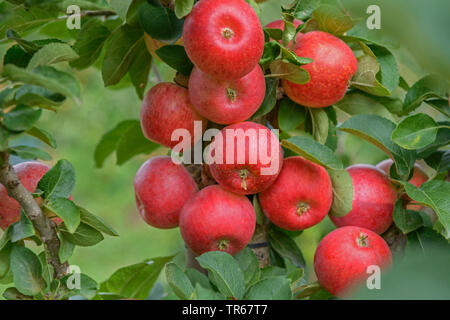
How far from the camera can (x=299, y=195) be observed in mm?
667

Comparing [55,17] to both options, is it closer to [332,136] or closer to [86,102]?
[332,136]

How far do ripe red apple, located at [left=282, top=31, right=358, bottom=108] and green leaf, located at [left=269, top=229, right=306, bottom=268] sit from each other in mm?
241

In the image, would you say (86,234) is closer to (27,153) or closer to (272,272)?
(27,153)

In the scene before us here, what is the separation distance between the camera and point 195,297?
0.49 metres

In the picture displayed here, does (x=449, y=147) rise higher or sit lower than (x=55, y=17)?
lower

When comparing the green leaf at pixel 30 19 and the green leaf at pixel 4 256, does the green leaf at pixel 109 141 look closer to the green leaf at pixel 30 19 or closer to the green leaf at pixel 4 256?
the green leaf at pixel 30 19

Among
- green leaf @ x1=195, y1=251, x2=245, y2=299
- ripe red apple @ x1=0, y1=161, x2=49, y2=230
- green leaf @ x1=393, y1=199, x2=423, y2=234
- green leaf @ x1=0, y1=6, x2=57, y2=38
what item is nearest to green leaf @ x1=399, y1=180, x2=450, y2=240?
green leaf @ x1=393, y1=199, x2=423, y2=234

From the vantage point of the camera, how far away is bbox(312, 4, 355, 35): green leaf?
0.67 metres

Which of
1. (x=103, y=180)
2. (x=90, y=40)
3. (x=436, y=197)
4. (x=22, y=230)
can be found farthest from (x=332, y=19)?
(x=103, y=180)

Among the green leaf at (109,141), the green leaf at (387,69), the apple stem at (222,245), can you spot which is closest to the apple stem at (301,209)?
the apple stem at (222,245)

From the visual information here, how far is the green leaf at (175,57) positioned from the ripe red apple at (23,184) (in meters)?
0.22

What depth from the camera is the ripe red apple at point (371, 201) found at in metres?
0.73

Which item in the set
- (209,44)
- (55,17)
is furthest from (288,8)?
(55,17)
